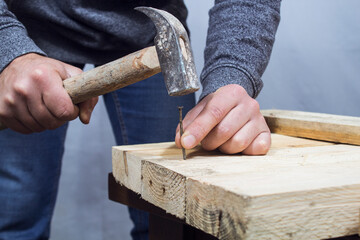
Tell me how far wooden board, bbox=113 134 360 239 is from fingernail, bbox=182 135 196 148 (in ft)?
0.11

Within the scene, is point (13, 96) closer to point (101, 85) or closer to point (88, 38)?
point (101, 85)

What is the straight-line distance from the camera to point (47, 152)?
158 centimetres

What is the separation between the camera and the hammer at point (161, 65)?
0.92 meters

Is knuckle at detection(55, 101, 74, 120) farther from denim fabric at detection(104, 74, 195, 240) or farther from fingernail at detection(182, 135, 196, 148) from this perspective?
denim fabric at detection(104, 74, 195, 240)

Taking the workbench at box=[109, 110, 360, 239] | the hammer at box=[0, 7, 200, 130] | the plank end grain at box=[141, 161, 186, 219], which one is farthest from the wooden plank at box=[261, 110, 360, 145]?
the plank end grain at box=[141, 161, 186, 219]

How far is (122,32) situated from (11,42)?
469 millimetres

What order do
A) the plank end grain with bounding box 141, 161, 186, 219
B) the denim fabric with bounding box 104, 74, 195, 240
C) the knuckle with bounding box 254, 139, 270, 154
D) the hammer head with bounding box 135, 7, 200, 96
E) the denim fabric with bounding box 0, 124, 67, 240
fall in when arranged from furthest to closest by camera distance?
the denim fabric with bounding box 104, 74, 195, 240
the denim fabric with bounding box 0, 124, 67, 240
the knuckle with bounding box 254, 139, 270, 154
the hammer head with bounding box 135, 7, 200, 96
the plank end grain with bounding box 141, 161, 186, 219

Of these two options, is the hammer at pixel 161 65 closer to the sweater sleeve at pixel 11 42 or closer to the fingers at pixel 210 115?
the fingers at pixel 210 115

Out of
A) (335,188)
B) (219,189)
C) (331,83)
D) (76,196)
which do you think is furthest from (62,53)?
(331,83)

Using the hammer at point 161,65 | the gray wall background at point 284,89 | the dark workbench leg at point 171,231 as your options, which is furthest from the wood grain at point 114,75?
the gray wall background at point 284,89

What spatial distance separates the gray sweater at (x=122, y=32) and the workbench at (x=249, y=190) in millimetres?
317

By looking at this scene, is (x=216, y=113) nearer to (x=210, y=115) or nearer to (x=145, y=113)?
(x=210, y=115)

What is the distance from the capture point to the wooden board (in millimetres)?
652

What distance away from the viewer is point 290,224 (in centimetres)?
66
